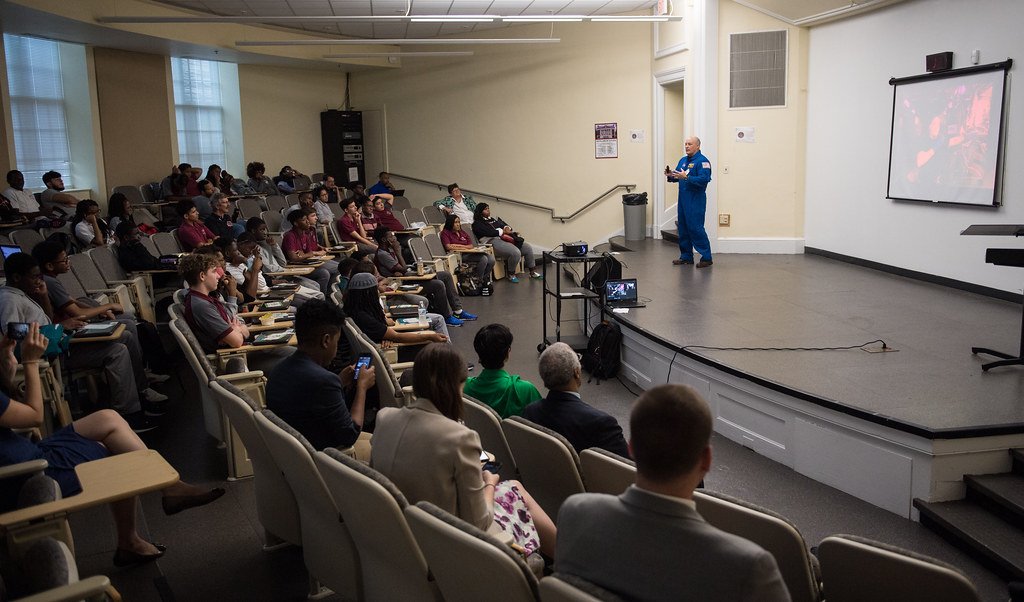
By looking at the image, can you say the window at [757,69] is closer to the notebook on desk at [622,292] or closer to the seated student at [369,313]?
the notebook on desk at [622,292]

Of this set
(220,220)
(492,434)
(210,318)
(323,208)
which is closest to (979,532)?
(492,434)

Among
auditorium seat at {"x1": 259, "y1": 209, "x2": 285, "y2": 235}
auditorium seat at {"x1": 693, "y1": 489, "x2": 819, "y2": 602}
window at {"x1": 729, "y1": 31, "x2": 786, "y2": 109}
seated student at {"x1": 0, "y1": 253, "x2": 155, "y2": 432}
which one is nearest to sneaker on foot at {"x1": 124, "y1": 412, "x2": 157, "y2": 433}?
seated student at {"x1": 0, "y1": 253, "x2": 155, "y2": 432}

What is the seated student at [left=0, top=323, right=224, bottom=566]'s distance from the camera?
2992 mm

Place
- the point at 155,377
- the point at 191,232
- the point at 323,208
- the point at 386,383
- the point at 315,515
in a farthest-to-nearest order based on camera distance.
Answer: the point at 323,208
the point at 191,232
the point at 155,377
the point at 386,383
the point at 315,515

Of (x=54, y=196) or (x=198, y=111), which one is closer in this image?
(x=54, y=196)

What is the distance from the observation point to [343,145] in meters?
15.8

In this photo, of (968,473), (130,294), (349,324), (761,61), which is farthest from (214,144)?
(968,473)

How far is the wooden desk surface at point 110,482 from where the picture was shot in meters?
2.43

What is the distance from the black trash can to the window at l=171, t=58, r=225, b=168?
23.5 feet

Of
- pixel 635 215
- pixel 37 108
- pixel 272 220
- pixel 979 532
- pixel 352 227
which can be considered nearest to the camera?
pixel 979 532

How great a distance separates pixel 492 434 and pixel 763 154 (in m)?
8.05

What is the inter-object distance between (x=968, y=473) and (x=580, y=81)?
33.4ft

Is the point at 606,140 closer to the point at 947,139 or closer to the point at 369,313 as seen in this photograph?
the point at 947,139

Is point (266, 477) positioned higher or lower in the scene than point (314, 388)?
lower
